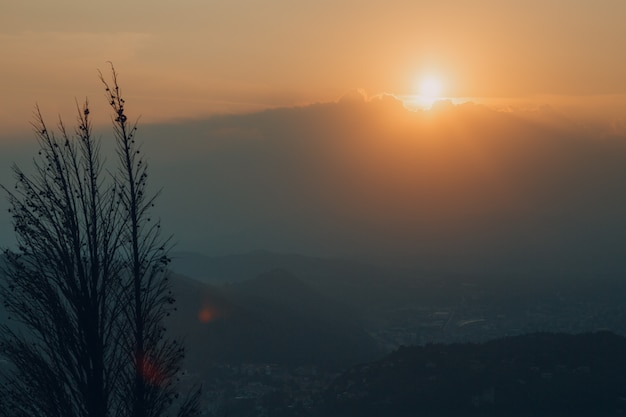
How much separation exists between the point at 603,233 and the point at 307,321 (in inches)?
3253

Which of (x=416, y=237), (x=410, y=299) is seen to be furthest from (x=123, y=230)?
(x=416, y=237)

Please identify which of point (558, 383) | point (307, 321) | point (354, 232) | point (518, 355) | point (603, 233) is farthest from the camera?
point (354, 232)

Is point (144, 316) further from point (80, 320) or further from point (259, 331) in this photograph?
point (259, 331)

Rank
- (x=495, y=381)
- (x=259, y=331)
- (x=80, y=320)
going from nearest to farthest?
(x=80, y=320) < (x=495, y=381) < (x=259, y=331)

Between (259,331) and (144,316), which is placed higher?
(259,331)

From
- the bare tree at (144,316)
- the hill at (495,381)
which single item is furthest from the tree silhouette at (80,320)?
the hill at (495,381)

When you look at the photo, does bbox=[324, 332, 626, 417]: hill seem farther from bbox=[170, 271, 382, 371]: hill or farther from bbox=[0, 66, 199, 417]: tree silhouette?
bbox=[0, 66, 199, 417]: tree silhouette

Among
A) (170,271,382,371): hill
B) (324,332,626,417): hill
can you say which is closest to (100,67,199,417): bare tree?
(324,332,626,417): hill

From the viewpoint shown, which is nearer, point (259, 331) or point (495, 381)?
point (495, 381)

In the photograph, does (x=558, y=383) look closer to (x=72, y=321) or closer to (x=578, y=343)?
(x=578, y=343)

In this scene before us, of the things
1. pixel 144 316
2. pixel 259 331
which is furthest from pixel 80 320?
pixel 259 331

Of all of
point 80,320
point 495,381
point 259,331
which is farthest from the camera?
point 259,331

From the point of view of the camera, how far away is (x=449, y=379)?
99.7ft

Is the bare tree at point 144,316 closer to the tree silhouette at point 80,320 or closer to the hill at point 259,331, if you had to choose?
the tree silhouette at point 80,320
